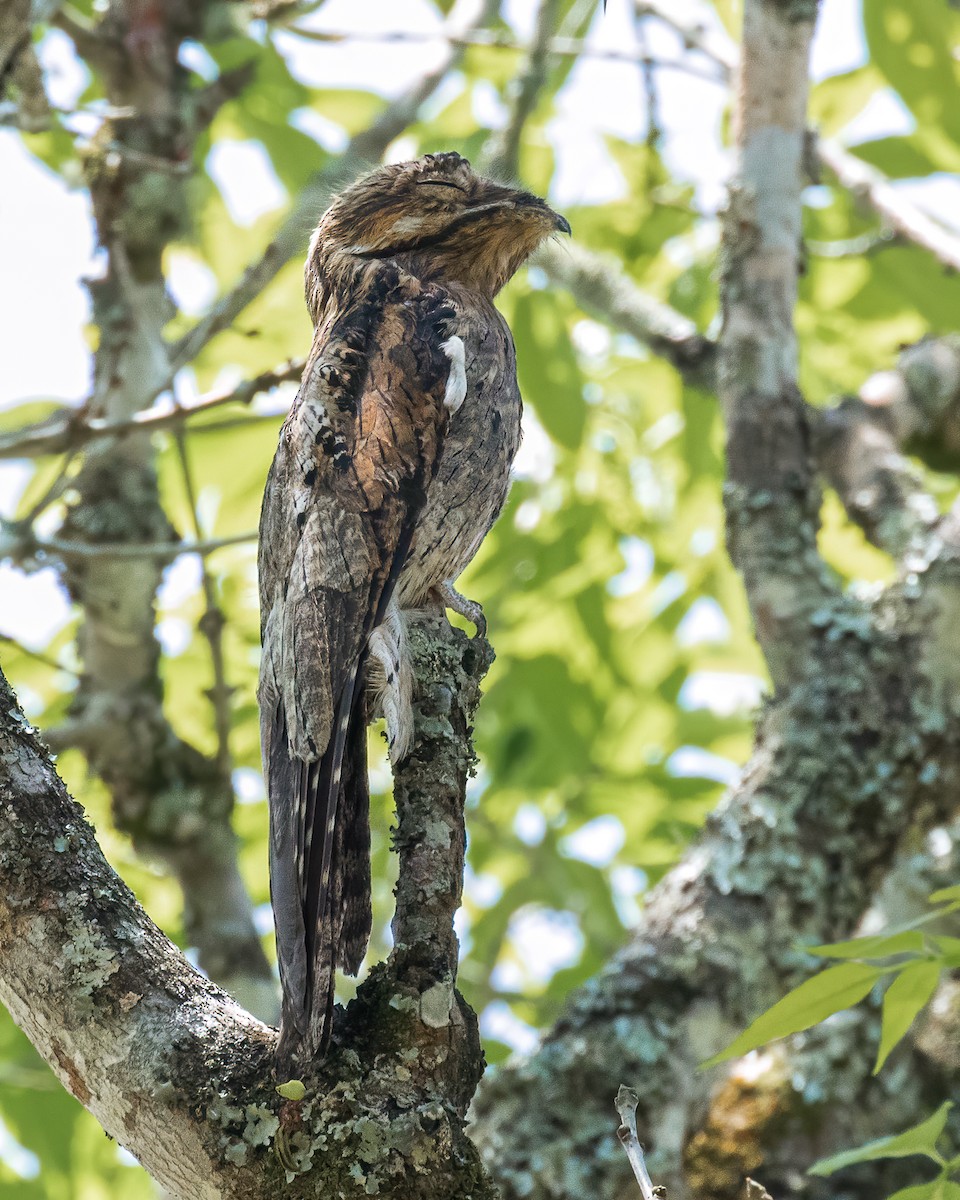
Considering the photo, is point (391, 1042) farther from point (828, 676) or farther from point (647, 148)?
point (647, 148)

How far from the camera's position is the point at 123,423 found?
2.84 meters

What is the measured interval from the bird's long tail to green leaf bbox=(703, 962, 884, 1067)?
0.49m

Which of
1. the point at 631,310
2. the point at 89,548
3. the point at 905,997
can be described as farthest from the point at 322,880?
the point at 631,310

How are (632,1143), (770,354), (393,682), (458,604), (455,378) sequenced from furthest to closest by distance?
1. (770,354)
2. (458,604)
3. (455,378)
4. (393,682)
5. (632,1143)

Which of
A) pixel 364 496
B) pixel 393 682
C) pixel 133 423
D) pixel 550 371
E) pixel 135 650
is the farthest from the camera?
pixel 135 650

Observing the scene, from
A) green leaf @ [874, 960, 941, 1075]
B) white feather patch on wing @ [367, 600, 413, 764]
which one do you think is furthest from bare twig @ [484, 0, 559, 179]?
green leaf @ [874, 960, 941, 1075]

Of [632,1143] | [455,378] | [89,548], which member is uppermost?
[89,548]

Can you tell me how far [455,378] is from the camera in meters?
2.12

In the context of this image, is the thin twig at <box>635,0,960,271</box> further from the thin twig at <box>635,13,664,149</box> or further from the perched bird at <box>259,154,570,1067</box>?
the perched bird at <box>259,154,570,1067</box>

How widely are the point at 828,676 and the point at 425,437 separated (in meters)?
1.47

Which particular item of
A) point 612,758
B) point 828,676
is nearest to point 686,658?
point 612,758

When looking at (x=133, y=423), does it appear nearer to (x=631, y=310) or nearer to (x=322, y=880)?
(x=322, y=880)

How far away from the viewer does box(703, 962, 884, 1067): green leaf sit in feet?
5.22

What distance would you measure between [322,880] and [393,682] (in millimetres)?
304
